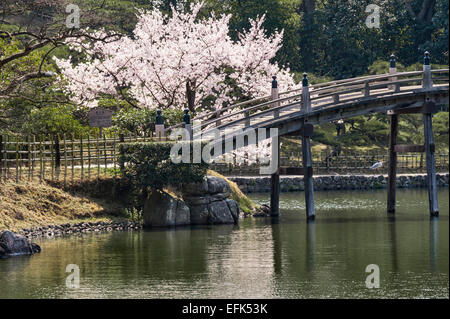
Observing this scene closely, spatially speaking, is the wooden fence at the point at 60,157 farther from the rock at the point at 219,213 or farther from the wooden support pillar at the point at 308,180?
the wooden support pillar at the point at 308,180

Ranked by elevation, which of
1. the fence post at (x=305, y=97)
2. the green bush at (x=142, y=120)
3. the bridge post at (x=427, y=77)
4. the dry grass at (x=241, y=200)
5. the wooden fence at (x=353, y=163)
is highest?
the bridge post at (x=427, y=77)

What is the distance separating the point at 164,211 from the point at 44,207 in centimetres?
428

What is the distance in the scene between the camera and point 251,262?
80.2ft

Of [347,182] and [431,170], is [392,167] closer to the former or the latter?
[431,170]

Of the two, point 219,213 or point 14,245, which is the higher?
point 219,213

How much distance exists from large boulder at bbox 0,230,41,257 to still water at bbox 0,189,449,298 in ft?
1.63

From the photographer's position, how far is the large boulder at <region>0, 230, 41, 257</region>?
25.7m

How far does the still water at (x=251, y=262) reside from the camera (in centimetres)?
2069

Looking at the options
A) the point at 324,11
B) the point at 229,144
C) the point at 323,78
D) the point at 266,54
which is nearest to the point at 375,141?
the point at 323,78

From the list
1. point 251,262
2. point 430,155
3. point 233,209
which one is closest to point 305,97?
point 233,209

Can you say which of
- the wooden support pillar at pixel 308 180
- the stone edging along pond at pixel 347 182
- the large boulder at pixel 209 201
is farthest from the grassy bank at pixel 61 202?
the stone edging along pond at pixel 347 182

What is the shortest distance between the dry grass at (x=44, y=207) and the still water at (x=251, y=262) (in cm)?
171

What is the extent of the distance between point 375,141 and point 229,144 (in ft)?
102
